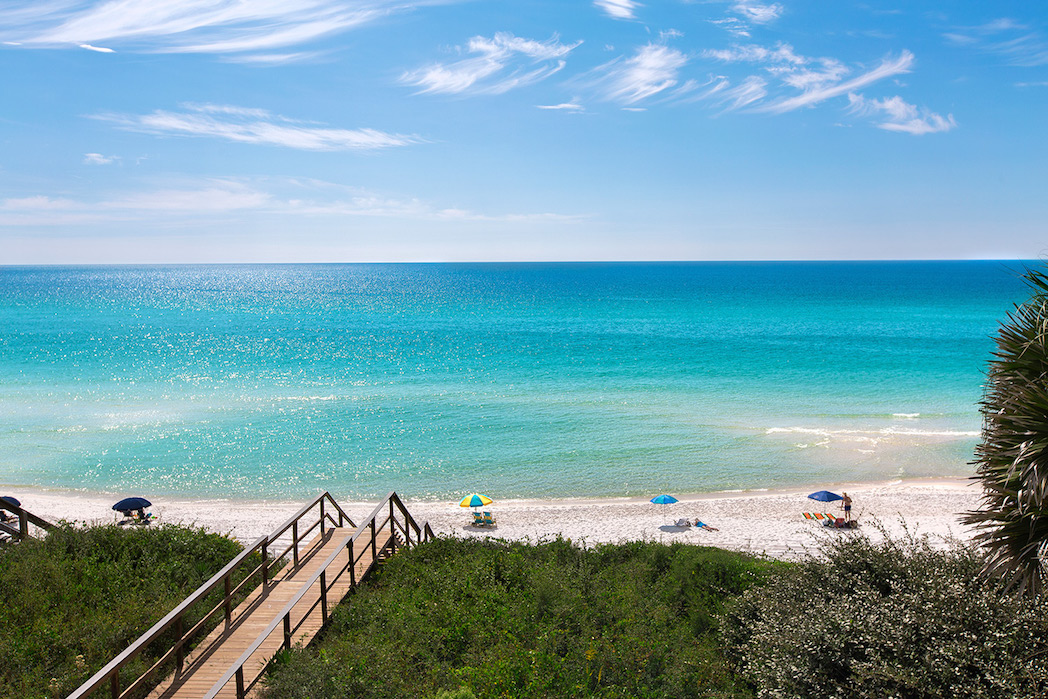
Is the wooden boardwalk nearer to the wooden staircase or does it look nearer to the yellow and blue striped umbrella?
the wooden staircase

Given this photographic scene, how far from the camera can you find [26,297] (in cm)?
15050

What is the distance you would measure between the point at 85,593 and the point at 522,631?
6.31 metres

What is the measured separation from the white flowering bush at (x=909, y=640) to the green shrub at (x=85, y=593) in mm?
7135

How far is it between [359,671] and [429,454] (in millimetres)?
24040

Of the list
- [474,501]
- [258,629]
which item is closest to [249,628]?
[258,629]

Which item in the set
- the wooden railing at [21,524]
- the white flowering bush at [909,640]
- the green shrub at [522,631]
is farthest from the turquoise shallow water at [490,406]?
the white flowering bush at [909,640]

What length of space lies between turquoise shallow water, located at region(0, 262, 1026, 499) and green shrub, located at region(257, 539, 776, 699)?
15283 mm

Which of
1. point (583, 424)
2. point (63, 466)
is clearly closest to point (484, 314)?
point (583, 424)

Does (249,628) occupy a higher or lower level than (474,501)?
higher

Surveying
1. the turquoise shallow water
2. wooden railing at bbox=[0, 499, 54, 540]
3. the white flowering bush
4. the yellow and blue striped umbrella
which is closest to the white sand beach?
the yellow and blue striped umbrella

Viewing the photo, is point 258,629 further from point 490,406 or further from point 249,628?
point 490,406

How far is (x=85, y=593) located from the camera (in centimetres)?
873

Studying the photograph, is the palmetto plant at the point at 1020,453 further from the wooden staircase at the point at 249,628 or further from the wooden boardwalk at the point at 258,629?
A: the wooden boardwalk at the point at 258,629

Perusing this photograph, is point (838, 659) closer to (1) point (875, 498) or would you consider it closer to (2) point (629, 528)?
→ (2) point (629, 528)
